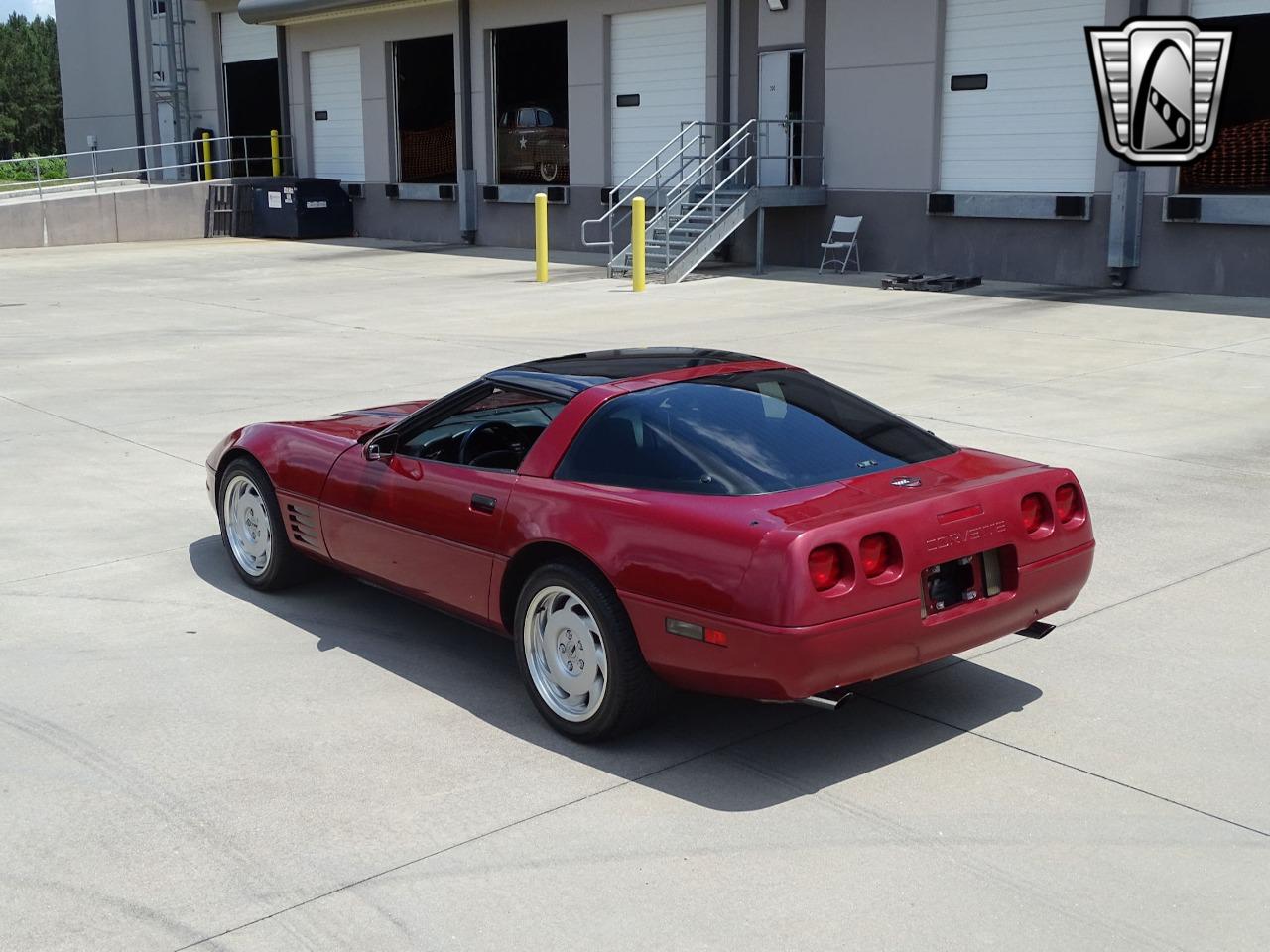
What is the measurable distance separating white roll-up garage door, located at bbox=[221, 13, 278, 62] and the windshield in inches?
1268

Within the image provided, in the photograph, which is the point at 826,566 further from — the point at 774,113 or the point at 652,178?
the point at 652,178

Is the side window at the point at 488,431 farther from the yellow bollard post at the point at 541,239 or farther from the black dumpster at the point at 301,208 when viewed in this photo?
the black dumpster at the point at 301,208

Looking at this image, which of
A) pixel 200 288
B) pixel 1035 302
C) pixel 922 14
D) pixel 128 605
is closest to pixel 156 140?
pixel 200 288

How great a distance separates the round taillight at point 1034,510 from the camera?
5.11 m

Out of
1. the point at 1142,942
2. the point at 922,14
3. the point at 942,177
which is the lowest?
the point at 1142,942

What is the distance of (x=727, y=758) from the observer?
487 cm

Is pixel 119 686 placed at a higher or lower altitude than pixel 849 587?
lower

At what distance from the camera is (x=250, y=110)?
37.9 meters

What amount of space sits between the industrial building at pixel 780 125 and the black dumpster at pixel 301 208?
0.46 metres

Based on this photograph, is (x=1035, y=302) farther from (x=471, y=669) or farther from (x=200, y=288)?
(x=471, y=669)

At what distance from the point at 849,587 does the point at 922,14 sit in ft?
62.0

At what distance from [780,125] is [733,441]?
1976 cm

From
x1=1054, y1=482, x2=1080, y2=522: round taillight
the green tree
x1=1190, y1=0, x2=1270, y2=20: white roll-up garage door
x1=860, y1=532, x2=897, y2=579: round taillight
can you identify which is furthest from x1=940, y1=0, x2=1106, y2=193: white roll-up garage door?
the green tree

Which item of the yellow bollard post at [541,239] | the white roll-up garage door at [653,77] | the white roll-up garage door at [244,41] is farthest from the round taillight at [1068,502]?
the white roll-up garage door at [244,41]
